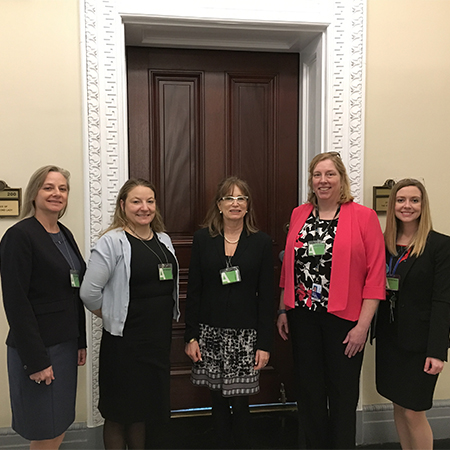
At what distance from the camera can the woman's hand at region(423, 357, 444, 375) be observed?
191 centimetres

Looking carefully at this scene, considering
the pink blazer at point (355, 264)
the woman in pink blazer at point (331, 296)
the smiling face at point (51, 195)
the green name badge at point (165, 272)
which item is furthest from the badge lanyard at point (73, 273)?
the pink blazer at point (355, 264)

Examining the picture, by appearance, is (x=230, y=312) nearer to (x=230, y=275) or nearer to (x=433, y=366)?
(x=230, y=275)

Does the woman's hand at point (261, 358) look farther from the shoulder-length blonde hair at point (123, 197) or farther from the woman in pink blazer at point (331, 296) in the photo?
the shoulder-length blonde hair at point (123, 197)

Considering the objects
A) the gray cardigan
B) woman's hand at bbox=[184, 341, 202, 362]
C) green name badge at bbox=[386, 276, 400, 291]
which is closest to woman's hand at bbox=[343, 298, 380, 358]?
green name badge at bbox=[386, 276, 400, 291]

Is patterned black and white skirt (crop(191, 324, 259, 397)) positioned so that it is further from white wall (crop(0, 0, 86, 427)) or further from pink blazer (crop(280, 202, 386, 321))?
white wall (crop(0, 0, 86, 427))

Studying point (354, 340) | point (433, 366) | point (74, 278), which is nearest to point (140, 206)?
point (74, 278)

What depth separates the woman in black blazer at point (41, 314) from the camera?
64.5 inches

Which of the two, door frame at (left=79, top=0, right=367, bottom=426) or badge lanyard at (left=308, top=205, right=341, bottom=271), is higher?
door frame at (left=79, top=0, right=367, bottom=426)

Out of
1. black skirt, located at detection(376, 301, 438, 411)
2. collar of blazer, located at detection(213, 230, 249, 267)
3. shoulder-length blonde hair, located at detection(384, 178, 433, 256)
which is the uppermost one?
shoulder-length blonde hair, located at detection(384, 178, 433, 256)

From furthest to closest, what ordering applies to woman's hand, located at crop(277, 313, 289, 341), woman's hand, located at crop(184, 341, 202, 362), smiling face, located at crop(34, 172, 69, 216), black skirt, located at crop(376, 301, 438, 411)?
1. woman's hand, located at crop(277, 313, 289, 341)
2. woman's hand, located at crop(184, 341, 202, 362)
3. black skirt, located at crop(376, 301, 438, 411)
4. smiling face, located at crop(34, 172, 69, 216)

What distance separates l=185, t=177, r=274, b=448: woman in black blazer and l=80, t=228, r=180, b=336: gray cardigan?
38cm

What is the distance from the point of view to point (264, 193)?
2.75 meters

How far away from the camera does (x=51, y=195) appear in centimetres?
176

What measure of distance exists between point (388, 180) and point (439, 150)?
392 mm
